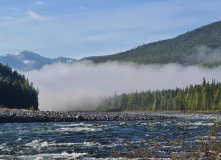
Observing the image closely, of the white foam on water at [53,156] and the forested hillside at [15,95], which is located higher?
the forested hillside at [15,95]

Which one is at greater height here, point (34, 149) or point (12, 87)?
point (12, 87)

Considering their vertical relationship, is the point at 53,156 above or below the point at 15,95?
below

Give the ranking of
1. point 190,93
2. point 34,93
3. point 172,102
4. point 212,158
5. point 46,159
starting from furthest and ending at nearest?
1. point 172,102
2. point 190,93
3. point 34,93
4. point 46,159
5. point 212,158

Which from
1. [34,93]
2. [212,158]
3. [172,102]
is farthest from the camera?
[172,102]

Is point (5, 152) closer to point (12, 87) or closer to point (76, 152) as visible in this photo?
point (76, 152)

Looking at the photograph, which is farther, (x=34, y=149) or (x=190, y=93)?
(x=190, y=93)

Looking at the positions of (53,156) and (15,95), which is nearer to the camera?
(53,156)

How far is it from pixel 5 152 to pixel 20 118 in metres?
38.9

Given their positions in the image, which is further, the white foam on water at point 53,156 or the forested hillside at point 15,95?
the forested hillside at point 15,95

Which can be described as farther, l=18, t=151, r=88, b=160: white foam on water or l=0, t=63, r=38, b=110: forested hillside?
l=0, t=63, r=38, b=110: forested hillside

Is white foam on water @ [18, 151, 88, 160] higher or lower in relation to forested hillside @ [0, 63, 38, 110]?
lower

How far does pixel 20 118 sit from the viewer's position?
61.2 m

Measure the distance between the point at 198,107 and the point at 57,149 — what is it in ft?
446

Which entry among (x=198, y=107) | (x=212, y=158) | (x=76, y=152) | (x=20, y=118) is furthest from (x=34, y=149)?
(x=198, y=107)
